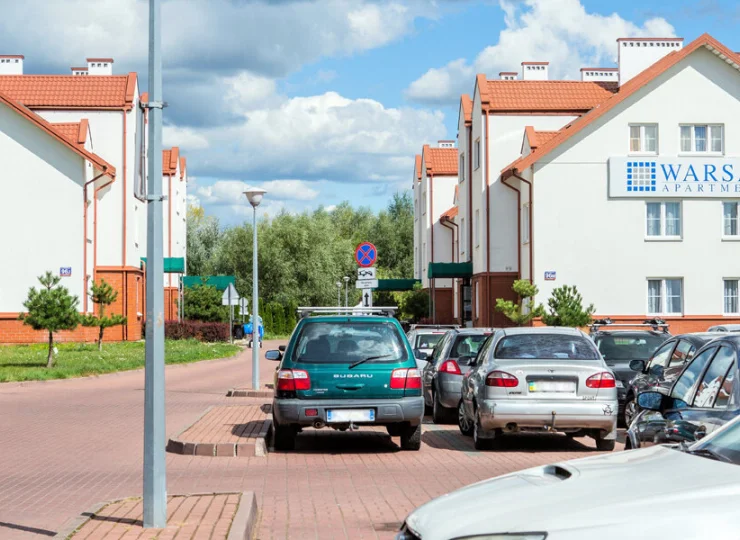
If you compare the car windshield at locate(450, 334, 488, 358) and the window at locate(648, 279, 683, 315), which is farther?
the window at locate(648, 279, 683, 315)

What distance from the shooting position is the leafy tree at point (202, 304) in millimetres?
59719

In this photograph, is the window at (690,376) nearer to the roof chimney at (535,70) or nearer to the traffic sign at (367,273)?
the traffic sign at (367,273)

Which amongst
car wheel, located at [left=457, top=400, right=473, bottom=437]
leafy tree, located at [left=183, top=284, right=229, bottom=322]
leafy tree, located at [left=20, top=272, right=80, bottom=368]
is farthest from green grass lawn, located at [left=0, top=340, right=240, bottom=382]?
car wheel, located at [left=457, top=400, right=473, bottom=437]

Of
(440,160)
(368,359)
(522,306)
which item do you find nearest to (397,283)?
(440,160)

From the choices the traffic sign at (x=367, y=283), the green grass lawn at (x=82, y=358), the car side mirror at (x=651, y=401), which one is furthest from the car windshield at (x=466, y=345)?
the green grass lawn at (x=82, y=358)

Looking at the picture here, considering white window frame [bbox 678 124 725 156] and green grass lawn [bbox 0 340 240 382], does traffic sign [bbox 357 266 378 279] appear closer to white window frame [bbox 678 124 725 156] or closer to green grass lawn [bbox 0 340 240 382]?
green grass lawn [bbox 0 340 240 382]

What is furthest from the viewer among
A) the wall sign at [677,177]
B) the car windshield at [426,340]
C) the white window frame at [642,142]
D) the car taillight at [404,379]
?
the white window frame at [642,142]

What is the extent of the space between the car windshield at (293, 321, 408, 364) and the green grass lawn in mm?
15018

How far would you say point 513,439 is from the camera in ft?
49.8

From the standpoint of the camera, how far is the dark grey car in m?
17.2

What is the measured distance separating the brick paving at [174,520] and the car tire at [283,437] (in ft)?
15.1

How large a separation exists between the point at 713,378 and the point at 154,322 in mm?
3871

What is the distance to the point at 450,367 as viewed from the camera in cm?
1733

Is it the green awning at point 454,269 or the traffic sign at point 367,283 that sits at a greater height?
the green awning at point 454,269
